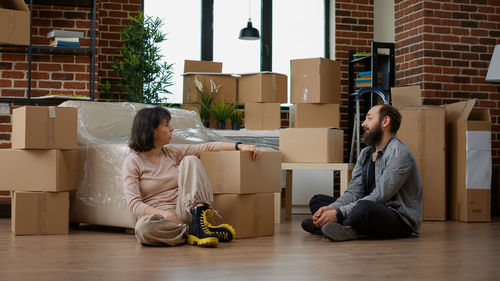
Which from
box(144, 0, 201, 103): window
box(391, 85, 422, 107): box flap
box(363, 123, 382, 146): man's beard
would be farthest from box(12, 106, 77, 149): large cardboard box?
box(144, 0, 201, 103): window

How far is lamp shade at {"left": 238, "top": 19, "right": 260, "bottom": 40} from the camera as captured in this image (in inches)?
246

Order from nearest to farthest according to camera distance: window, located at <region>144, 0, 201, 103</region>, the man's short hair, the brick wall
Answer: the man's short hair < the brick wall < window, located at <region>144, 0, 201, 103</region>

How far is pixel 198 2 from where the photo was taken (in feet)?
21.7

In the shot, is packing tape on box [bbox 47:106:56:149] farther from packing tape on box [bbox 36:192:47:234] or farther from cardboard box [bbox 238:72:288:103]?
cardboard box [bbox 238:72:288:103]

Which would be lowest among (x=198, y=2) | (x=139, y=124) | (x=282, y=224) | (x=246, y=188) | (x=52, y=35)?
(x=282, y=224)

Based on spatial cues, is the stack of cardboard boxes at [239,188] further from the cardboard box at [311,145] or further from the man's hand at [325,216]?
the cardboard box at [311,145]

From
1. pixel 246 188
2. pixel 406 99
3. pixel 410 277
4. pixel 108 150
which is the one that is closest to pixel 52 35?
pixel 108 150

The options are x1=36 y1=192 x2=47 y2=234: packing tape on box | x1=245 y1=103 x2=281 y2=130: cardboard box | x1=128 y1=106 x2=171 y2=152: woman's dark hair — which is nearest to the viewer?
x1=128 y1=106 x2=171 y2=152: woman's dark hair

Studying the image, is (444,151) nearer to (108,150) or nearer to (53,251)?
(108,150)

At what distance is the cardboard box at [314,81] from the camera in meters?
5.41

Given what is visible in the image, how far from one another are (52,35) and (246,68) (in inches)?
102

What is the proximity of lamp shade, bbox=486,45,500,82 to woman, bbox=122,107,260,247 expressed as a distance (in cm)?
248

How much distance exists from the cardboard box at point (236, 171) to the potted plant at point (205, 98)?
79.7 inches

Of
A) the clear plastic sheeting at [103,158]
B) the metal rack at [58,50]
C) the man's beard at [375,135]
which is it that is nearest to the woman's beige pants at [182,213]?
the clear plastic sheeting at [103,158]
